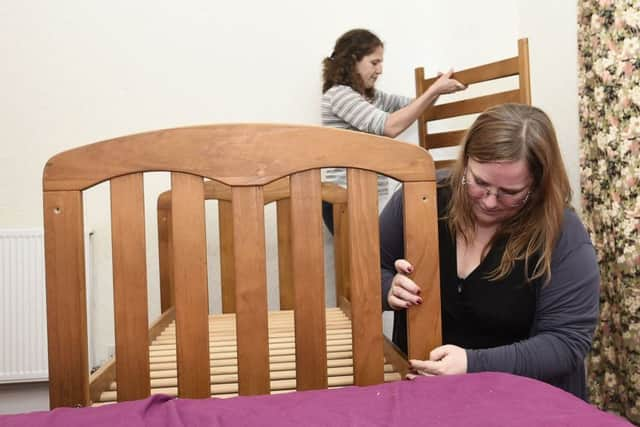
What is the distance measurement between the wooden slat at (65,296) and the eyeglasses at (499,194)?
2.29 ft

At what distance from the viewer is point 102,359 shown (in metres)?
2.35

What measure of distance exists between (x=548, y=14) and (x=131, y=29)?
1.59m

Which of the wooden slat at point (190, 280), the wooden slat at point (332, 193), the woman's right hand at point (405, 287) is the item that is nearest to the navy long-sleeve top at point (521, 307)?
the woman's right hand at point (405, 287)

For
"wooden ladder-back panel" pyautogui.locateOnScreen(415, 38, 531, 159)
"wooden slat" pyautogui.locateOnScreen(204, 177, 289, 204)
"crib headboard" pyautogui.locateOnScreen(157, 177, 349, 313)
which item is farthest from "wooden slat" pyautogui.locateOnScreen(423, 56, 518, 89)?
"wooden slat" pyautogui.locateOnScreen(204, 177, 289, 204)

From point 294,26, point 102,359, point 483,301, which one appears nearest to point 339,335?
point 483,301

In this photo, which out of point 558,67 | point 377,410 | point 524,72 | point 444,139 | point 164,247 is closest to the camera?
point 377,410

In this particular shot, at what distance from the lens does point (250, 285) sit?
0.90 metres

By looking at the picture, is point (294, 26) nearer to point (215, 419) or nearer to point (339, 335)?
point (339, 335)

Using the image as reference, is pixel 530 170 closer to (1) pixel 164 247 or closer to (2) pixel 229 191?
(2) pixel 229 191

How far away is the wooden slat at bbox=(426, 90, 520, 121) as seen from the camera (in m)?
2.18

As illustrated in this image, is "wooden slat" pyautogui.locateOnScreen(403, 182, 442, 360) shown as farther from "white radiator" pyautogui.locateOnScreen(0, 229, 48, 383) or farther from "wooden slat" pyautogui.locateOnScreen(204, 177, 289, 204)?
"white radiator" pyautogui.locateOnScreen(0, 229, 48, 383)

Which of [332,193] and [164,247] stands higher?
[332,193]

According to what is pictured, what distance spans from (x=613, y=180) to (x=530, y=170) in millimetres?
746

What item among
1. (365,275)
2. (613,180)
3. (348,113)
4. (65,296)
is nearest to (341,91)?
(348,113)
